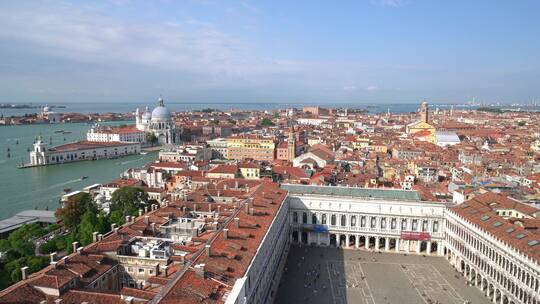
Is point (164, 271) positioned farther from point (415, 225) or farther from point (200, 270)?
point (415, 225)

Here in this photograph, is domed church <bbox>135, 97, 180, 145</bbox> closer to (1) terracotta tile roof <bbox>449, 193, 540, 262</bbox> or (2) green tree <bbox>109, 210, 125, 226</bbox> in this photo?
(2) green tree <bbox>109, 210, 125, 226</bbox>

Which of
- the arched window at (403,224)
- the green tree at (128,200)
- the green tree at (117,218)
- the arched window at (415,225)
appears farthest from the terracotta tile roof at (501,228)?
the green tree at (128,200)

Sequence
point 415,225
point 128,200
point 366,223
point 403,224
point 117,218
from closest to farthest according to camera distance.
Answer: point 117,218
point 415,225
point 403,224
point 366,223
point 128,200

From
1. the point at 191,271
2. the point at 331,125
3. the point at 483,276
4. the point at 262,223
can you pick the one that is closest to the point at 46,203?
the point at 262,223

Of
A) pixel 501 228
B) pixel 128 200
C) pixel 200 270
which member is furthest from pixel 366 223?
pixel 200 270

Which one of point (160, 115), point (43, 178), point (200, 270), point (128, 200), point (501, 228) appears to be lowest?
point (43, 178)

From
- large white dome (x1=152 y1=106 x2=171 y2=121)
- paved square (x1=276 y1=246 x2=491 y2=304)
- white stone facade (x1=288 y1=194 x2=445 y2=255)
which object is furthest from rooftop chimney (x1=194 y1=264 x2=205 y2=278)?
large white dome (x1=152 y1=106 x2=171 y2=121)

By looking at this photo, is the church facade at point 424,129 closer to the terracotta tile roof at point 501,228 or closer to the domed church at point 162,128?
the domed church at point 162,128

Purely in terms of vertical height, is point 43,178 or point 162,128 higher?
point 162,128

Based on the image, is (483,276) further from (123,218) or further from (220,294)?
(123,218)
